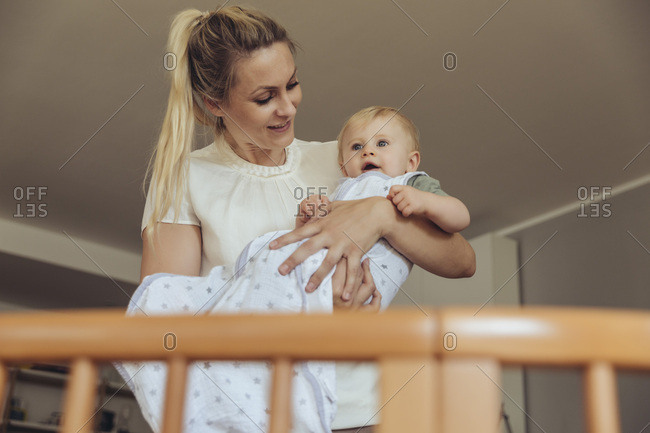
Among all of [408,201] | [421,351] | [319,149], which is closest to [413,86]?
[319,149]

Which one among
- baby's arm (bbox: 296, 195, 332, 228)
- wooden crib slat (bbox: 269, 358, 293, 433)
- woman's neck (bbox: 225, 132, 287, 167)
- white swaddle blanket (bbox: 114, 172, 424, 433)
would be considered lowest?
wooden crib slat (bbox: 269, 358, 293, 433)

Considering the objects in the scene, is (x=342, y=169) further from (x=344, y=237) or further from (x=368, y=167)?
(x=344, y=237)

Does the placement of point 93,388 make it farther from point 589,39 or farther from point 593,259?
point 593,259

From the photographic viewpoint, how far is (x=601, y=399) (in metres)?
0.43

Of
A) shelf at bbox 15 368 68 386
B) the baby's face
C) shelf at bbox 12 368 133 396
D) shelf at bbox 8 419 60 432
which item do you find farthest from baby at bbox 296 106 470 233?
shelf at bbox 15 368 68 386

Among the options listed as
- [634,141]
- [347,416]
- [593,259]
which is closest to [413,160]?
[347,416]

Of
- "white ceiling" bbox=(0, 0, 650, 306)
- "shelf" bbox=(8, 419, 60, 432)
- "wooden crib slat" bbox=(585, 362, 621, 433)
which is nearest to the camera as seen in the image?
"wooden crib slat" bbox=(585, 362, 621, 433)

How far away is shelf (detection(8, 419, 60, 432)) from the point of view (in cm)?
514

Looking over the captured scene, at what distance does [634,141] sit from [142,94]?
232 centimetres

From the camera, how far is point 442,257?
1235 mm

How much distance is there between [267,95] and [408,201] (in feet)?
1.34

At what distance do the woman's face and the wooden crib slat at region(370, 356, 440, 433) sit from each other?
98cm

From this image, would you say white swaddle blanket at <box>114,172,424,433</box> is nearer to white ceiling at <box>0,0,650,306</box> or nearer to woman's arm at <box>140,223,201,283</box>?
woman's arm at <box>140,223,201,283</box>

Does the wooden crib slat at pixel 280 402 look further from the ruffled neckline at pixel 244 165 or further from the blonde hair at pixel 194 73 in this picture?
the ruffled neckline at pixel 244 165
